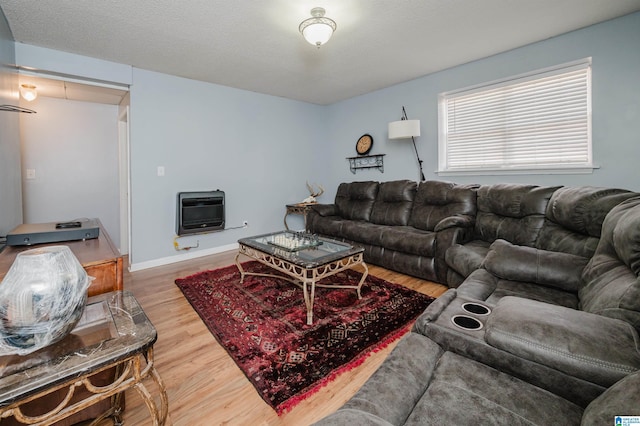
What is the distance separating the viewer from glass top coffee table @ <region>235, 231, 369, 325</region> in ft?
7.07

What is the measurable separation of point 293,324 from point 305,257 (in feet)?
1.80

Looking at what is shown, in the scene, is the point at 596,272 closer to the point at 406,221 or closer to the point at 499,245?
the point at 499,245

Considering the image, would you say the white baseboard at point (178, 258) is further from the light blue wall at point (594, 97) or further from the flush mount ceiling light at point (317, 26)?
the flush mount ceiling light at point (317, 26)

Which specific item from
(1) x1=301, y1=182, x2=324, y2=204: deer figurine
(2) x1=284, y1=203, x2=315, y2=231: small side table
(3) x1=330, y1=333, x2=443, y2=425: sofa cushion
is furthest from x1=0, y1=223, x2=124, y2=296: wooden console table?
(1) x1=301, y1=182, x2=324, y2=204: deer figurine

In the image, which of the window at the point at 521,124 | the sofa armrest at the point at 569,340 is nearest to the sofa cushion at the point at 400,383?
the sofa armrest at the point at 569,340

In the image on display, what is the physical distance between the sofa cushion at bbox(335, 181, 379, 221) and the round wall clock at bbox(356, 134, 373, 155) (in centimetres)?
69

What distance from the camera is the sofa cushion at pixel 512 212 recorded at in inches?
97.8

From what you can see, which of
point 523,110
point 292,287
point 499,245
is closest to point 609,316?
point 499,245

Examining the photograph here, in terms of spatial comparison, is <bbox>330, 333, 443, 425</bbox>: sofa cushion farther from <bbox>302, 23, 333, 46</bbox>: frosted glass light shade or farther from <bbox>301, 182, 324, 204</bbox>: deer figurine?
<bbox>301, 182, 324, 204</bbox>: deer figurine

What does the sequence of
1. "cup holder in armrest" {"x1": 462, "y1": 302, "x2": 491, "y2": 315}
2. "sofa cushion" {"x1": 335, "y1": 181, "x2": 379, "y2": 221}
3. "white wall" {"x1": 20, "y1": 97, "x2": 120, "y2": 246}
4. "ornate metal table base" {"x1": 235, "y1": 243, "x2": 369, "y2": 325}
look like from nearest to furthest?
"cup holder in armrest" {"x1": 462, "y1": 302, "x2": 491, "y2": 315} → "ornate metal table base" {"x1": 235, "y1": 243, "x2": 369, "y2": 325} → "white wall" {"x1": 20, "y1": 97, "x2": 120, "y2": 246} → "sofa cushion" {"x1": 335, "y1": 181, "x2": 379, "y2": 221}

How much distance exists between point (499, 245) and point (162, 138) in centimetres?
396

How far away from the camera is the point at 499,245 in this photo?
A: 6.82 feet

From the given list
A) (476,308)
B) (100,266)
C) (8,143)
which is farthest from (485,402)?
(8,143)

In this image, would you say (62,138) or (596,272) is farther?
(62,138)
